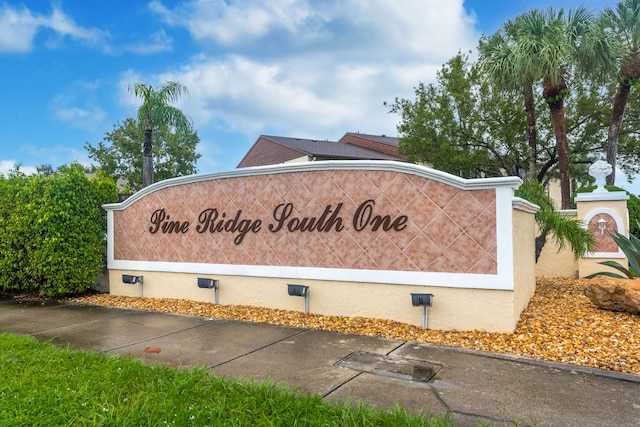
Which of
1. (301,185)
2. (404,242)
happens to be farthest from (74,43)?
(404,242)

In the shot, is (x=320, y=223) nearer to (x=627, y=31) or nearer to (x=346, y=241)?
(x=346, y=241)

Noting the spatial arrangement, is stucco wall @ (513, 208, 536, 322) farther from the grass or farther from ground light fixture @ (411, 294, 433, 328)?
the grass

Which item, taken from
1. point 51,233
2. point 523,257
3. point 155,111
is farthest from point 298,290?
point 155,111

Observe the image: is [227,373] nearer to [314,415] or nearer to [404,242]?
[314,415]

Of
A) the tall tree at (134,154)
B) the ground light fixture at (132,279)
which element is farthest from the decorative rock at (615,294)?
the tall tree at (134,154)

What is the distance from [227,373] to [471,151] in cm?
2168

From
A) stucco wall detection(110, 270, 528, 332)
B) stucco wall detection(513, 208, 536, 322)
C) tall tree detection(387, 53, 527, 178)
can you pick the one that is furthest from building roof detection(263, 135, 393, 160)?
stucco wall detection(513, 208, 536, 322)

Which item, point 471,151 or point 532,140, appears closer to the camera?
point 532,140

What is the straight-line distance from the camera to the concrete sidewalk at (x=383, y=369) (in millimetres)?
3668

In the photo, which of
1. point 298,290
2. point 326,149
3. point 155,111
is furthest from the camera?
point 326,149

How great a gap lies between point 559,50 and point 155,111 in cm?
1617

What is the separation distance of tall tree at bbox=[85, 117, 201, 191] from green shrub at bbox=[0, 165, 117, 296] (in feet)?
74.9

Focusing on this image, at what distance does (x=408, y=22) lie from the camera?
10.8m

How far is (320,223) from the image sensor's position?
24.1 ft
